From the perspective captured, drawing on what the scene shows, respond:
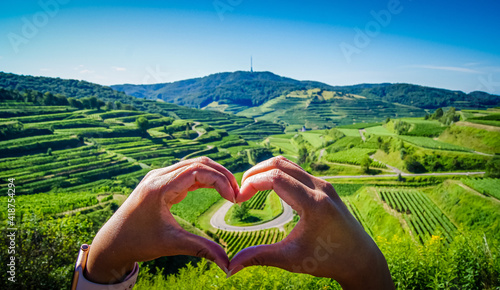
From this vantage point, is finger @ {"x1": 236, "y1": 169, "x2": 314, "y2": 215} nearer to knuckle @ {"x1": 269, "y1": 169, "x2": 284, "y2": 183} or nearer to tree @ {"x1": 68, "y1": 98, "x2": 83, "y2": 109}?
knuckle @ {"x1": 269, "y1": 169, "x2": 284, "y2": 183}

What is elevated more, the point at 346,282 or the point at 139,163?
the point at 346,282

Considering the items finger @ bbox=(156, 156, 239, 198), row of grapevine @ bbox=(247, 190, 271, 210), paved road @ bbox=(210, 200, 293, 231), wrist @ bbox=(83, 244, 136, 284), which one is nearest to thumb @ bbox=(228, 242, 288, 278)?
finger @ bbox=(156, 156, 239, 198)

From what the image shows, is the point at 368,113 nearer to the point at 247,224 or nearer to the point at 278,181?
the point at 247,224

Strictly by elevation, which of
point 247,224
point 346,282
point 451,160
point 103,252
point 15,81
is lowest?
point 247,224

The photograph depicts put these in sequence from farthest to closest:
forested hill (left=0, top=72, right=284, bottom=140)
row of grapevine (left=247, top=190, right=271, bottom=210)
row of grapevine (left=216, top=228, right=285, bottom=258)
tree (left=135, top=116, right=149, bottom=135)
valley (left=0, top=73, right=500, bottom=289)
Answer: forested hill (left=0, top=72, right=284, bottom=140)
tree (left=135, top=116, right=149, bottom=135)
row of grapevine (left=247, top=190, right=271, bottom=210)
row of grapevine (left=216, top=228, right=285, bottom=258)
valley (left=0, top=73, right=500, bottom=289)

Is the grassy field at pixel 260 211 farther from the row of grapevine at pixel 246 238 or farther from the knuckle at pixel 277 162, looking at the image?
the knuckle at pixel 277 162

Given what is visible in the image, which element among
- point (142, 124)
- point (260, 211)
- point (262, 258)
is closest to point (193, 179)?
point (262, 258)

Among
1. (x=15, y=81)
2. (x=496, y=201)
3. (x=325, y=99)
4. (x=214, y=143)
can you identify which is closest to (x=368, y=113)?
(x=325, y=99)

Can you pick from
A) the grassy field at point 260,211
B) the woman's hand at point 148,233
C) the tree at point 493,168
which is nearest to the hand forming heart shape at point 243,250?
the woman's hand at point 148,233
